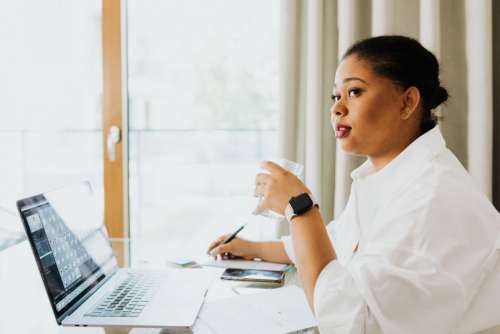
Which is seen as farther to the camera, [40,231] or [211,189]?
[211,189]

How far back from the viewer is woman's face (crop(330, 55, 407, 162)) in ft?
3.30

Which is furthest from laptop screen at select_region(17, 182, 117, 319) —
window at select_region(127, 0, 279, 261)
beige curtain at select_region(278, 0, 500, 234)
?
beige curtain at select_region(278, 0, 500, 234)

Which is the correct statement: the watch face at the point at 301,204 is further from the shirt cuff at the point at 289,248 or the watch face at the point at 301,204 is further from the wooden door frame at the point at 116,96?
the wooden door frame at the point at 116,96

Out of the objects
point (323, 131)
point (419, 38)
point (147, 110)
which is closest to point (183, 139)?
point (147, 110)

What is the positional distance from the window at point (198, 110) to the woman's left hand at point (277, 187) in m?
0.10

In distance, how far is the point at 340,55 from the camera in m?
1.74

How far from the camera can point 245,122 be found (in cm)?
298

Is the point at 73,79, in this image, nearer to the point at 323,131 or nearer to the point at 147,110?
the point at 147,110

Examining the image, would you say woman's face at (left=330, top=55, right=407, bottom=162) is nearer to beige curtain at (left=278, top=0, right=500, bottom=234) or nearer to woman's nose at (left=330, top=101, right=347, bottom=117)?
woman's nose at (left=330, top=101, right=347, bottom=117)

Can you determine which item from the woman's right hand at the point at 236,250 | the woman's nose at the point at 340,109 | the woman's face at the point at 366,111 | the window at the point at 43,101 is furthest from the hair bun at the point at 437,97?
the window at the point at 43,101

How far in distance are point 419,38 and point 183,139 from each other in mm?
2412

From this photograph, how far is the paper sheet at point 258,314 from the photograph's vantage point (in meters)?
0.85

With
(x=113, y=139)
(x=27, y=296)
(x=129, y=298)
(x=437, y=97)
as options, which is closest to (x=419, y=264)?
(x=437, y=97)

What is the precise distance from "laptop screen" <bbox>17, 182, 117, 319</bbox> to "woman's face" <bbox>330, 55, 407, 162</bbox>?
26.3 inches
